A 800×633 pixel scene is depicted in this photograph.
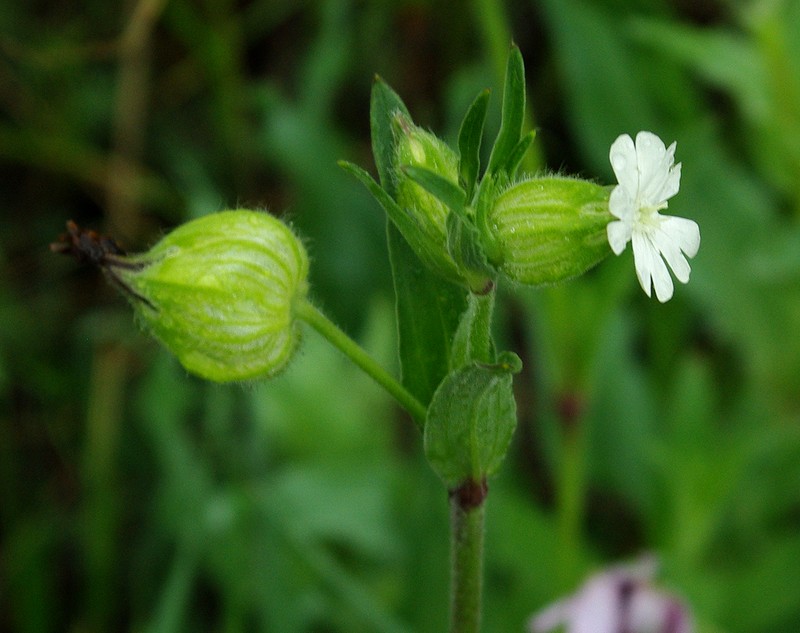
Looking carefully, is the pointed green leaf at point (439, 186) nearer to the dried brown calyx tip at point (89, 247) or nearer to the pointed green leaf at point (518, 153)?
the pointed green leaf at point (518, 153)

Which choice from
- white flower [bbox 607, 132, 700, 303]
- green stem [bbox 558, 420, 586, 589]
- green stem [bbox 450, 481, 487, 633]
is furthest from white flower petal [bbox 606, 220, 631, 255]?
green stem [bbox 558, 420, 586, 589]

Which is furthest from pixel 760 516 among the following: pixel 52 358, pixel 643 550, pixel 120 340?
pixel 52 358

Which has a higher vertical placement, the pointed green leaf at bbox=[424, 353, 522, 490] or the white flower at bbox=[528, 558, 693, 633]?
the white flower at bbox=[528, 558, 693, 633]

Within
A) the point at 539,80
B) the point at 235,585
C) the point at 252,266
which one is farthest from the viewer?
the point at 539,80

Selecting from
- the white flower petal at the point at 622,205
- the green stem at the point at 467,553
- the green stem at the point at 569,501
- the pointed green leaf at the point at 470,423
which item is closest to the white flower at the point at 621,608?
the green stem at the point at 569,501

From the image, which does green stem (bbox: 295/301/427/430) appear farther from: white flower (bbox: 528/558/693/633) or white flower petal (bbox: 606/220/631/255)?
white flower (bbox: 528/558/693/633)

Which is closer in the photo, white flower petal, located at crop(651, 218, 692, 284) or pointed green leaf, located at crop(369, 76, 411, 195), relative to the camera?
white flower petal, located at crop(651, 218, 692, 284)

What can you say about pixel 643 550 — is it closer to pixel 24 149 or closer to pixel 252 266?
pixel 252 266
